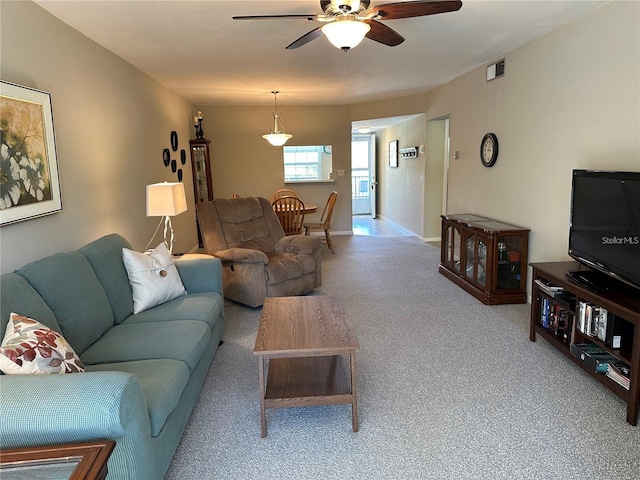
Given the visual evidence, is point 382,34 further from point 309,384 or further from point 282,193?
point 282,193

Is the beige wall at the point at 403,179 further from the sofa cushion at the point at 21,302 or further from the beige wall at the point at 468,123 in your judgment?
the sofa cushion at the point at 21,302

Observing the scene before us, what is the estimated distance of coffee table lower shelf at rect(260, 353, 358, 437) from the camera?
2029mm

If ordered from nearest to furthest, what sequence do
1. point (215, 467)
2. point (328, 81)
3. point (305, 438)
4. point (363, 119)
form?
1. point (215, 467)
2. point (305, 438)
3. point (328, 81)
4. point (363, 119)

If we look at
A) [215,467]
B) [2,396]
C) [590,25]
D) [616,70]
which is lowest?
[215,467]

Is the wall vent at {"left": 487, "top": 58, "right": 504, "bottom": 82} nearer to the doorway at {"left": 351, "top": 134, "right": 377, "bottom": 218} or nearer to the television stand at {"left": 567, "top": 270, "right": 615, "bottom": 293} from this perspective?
the television stand at {"left": 567, "top": 270, "right": 615, "bottom": 293}

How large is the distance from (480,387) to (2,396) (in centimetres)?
224

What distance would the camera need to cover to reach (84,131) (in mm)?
3039

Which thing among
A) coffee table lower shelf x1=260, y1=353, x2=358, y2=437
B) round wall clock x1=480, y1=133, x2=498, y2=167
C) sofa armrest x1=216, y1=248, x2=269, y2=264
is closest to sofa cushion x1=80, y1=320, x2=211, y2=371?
coffee table lower shelf x1=260, y1=353, x2=358, y2=437

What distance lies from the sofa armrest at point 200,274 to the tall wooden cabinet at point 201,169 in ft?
12.7

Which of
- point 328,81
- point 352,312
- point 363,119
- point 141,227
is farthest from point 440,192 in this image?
point 141,227

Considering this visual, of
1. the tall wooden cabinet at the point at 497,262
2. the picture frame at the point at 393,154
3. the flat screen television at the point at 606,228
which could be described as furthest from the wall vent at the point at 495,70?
the picture frame at the point at 393,154

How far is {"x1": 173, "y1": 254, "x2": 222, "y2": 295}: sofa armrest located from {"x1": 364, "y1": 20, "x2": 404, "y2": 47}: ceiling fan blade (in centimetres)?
186

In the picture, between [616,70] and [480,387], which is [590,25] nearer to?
[616,70]

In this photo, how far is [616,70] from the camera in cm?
273
